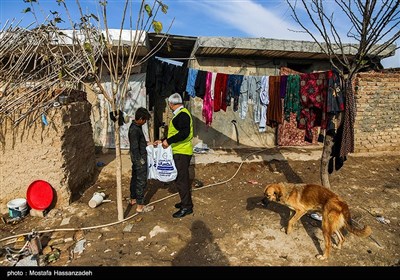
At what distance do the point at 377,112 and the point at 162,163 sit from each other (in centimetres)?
726

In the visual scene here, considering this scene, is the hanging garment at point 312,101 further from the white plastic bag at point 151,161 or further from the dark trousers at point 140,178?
the dark trousers at point 140,178

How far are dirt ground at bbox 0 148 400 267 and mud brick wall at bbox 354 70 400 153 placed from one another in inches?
91.0

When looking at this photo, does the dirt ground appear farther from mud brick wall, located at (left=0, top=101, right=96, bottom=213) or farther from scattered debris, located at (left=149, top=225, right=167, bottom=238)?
mud brick wall, located at (left=0, top=101, right=96, bottom=213)

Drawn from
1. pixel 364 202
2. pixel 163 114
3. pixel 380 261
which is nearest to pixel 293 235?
pixel 380 261

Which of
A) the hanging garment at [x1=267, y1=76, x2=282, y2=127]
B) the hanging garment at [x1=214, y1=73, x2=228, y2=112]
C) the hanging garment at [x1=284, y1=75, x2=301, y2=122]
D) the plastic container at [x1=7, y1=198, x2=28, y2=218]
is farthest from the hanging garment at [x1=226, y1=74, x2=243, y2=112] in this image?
the plastic container at [x1=7, y1=198, x2=28, y2=218]

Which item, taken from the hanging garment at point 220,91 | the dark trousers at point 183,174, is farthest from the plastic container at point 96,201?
the hanging garment at point 220,91

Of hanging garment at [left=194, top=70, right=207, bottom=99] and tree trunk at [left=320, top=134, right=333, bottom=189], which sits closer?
tree trunk at [left=320, top=134, right=333, bottom=189]

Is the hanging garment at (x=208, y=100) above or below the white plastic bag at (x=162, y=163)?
above

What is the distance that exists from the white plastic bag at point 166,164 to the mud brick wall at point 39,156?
1.73 metres

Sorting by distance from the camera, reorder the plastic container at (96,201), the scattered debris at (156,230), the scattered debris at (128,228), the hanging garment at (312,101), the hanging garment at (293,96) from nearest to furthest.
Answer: the scattered debris at (156,230), the scattered debris at (128,228), the plastic container at (96,201), the hanging garment at (312,101), the hanging garment at (293,96)

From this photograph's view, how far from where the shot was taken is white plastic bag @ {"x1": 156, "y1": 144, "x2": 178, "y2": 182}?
13.6 ft

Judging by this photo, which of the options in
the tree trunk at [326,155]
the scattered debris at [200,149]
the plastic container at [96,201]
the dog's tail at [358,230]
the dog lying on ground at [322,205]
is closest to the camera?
the dog's tail at [358,230]

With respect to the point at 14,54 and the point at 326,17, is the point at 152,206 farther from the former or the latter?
the point at 326,17

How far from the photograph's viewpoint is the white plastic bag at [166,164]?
4.16 metres
